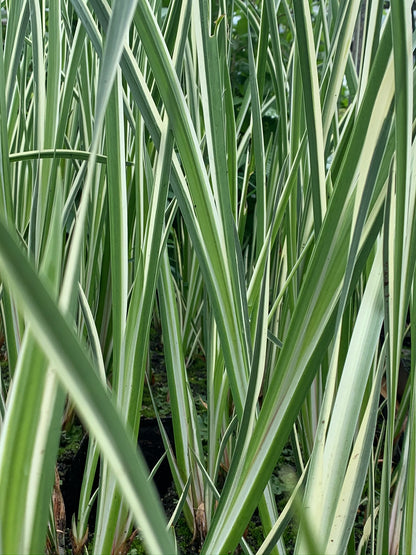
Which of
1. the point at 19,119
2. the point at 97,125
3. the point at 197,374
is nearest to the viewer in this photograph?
the point at 97,125

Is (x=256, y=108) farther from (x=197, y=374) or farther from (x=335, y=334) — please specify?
(x=197, y=374)

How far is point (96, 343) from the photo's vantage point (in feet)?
1.59

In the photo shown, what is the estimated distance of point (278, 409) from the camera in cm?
31

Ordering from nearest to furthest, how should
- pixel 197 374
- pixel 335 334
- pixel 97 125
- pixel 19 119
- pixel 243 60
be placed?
1. pixel 97 125
2. pixel 335 334
3. pixel 19 119
4. pixel 197 374
5. pixel 243 60

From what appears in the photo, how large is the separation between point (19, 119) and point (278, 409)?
1.77ft

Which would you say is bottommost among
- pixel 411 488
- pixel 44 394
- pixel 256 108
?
pixel 411 488

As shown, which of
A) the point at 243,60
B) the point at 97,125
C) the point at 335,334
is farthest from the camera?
the point at 243,60

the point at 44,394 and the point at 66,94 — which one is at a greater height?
the point at 66,94

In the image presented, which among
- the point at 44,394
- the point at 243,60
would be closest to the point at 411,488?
the point at 44,394

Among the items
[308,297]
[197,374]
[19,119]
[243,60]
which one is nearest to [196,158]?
[308,297]

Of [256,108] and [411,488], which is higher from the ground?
[256,108]

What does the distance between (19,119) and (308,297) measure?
521 mm

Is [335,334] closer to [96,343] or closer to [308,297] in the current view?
[308,297]

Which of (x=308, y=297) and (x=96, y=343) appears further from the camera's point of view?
(x=96, y=343)
